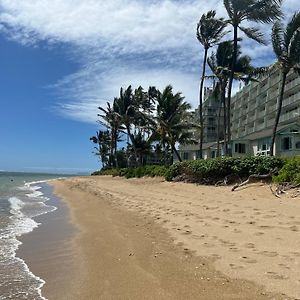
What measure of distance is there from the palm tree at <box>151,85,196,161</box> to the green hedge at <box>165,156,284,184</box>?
12247 mm

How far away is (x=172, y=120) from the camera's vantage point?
141 ft

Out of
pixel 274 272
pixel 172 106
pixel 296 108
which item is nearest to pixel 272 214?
pixel 274 272

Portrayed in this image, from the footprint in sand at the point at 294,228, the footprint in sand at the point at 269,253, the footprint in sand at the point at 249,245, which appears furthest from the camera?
the footprint in sand at the point at 294,228

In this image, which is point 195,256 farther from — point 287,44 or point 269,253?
point 287,44

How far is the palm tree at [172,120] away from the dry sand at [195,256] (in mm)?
29606

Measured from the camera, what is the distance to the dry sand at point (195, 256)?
225 inches

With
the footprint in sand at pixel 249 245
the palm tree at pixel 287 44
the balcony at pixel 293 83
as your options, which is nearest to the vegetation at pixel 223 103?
the palm tree at pixel 287 44

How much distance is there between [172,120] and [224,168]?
19.9 m

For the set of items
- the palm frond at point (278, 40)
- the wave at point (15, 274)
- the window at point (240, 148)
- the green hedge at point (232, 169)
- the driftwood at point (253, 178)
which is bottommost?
the wave at point (15, 274)

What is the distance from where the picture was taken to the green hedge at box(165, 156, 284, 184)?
20.5 metres

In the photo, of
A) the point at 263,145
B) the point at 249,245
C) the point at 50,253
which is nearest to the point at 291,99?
the point at 263,145

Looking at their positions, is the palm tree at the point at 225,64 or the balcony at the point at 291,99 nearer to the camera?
the palm tree at the point at 225,64

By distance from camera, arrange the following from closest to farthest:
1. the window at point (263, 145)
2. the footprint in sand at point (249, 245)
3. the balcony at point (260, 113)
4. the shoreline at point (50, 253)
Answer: the shoreline at point (50, 253), the footprint in sand at point (249, 245), the window at point (263, 145), the balcony at point (260, 113)

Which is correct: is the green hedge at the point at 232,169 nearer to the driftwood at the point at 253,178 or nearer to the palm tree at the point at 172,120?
the driftwood at the point at 253,178
